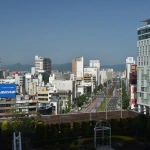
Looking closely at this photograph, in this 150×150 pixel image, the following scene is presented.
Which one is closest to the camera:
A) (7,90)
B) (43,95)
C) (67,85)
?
(7,90)

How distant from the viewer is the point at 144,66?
76.0ft

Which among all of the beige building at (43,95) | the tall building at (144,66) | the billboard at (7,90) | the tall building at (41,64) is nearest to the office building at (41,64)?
the tall building at (41,64)

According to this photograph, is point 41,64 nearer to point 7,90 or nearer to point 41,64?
point 41,64

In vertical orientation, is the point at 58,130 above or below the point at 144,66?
below

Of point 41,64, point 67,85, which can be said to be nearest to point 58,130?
point 67,85

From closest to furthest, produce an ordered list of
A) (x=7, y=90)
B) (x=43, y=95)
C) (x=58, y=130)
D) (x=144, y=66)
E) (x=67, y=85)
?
(x=58, y=130), (x=144, y=66), (x=7, y=90), (x=43, y=95), (x=67, y=85)

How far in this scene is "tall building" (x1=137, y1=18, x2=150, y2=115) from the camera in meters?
22.7

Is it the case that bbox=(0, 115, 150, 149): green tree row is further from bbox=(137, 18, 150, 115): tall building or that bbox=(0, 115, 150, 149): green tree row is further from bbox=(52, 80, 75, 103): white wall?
bbox=(52, 80, 75, 103): white wall

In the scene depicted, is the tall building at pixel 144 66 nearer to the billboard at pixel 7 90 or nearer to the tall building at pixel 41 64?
the billboard at pixel 7 90

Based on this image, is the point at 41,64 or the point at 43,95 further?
the point at 41,64

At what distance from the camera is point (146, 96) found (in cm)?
2322

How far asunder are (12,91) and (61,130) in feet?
44.6

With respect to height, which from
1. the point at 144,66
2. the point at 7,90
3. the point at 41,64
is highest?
the point at 41,64

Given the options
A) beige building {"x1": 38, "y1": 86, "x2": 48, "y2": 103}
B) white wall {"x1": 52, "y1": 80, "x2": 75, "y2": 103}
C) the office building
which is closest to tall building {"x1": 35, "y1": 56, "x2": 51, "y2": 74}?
the office building
